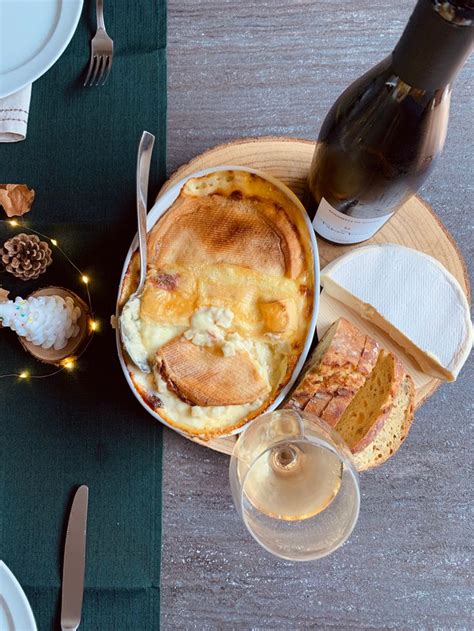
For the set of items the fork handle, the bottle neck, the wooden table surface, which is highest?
the bottle neck

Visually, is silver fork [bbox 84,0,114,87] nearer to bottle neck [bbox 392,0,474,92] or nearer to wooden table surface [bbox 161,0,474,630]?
wooden table surface [bbox 161,0,474,630]

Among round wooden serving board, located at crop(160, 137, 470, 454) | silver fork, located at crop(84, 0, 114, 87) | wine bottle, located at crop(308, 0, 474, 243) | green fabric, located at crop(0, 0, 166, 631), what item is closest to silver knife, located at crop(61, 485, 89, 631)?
green fabric, located at crop(0, 0, 166, 631)

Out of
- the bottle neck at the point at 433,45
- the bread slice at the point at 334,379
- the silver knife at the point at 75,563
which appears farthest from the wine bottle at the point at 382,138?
the silver knife at the point at 75,563

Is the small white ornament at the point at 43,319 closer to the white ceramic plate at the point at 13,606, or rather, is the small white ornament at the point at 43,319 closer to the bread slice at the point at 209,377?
the bread slice at the point at 209,377

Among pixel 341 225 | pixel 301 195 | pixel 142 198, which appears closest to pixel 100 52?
pixel 142 198

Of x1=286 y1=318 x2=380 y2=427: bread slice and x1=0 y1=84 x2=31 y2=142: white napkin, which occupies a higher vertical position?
x1=0 y1=84 x2=31 y2=142: white napkin

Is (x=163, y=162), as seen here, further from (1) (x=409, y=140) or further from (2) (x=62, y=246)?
(1) (x=409, y=140)
